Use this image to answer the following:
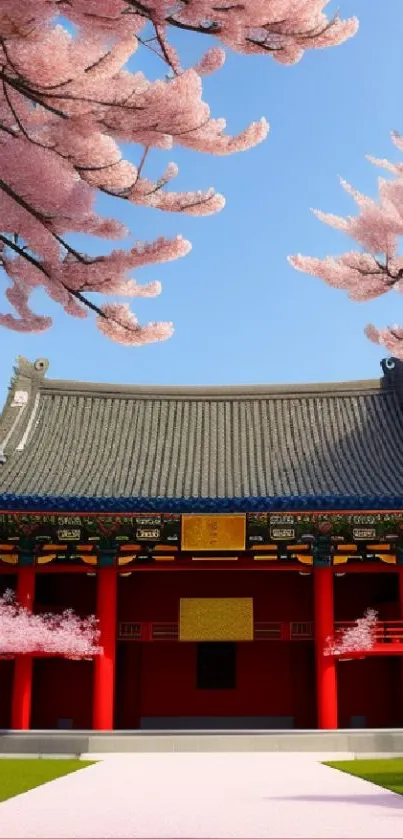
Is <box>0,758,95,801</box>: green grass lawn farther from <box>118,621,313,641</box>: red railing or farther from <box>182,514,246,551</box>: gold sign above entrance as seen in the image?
<box>182,514,246,551</box>: gold sign above entrance

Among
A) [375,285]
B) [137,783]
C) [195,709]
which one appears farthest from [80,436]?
[375,285]

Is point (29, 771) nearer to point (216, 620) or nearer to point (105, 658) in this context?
point (105, 658)

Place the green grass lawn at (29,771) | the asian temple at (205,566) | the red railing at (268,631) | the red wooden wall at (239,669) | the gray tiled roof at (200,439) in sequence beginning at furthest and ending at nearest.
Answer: the gray tiled roof at (200,439) → the red wooden wall at (239,669) → the red railing at (268,631) → the asian temple at (205,566) → the green grass lawn at (29,771)

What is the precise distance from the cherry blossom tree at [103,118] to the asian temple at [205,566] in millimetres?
11123

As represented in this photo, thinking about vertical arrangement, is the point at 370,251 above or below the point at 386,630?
above

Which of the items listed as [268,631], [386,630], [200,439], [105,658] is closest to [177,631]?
[268,631]

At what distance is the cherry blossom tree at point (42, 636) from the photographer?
17.1 meters

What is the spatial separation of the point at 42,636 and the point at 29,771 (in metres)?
4.67

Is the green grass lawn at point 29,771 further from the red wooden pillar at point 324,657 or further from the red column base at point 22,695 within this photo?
the red wooden pillar at point 324,657

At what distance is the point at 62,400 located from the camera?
25.1 metres

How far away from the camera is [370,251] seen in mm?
9375

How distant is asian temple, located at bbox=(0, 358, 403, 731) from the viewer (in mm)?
17781

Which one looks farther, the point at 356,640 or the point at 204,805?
the point at 356,640

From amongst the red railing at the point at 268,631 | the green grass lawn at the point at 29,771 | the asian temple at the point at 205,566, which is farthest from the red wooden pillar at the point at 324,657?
the green grass lawn at the point at 29,771
